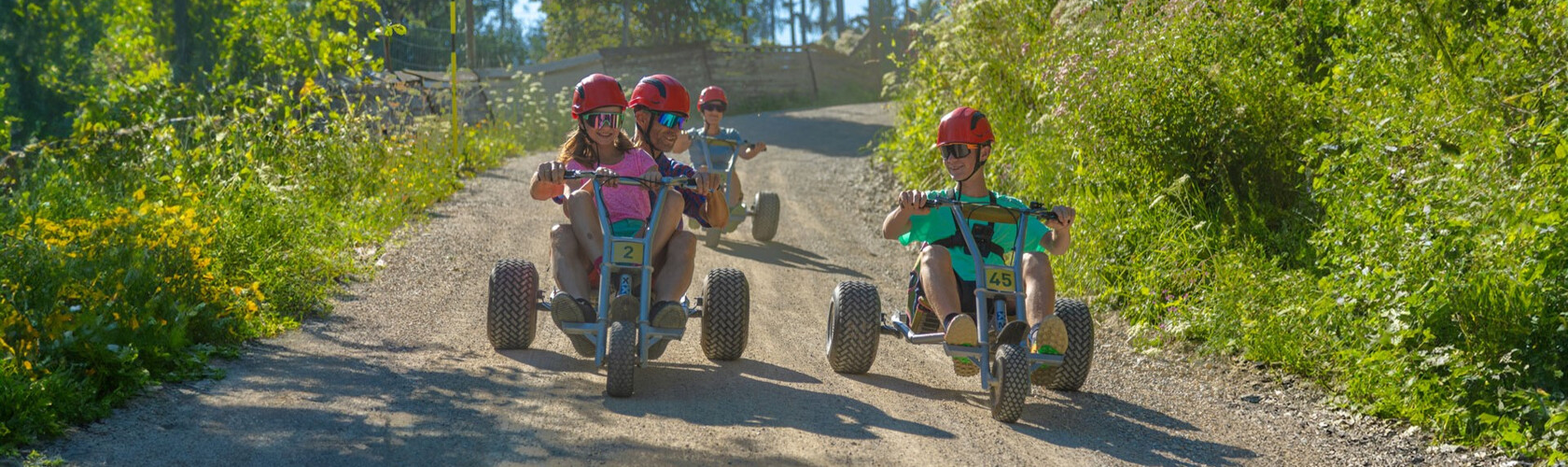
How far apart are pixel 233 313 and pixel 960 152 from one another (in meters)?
3.66

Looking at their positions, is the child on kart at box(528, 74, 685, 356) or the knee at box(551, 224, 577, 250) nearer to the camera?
the child on kart at box(528, 74, 685, 356)

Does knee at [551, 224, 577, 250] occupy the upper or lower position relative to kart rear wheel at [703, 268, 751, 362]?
upper

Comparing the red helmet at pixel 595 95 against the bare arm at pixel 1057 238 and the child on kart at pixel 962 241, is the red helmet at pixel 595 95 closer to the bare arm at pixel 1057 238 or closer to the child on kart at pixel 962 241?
the child on kart at pixel 962 241

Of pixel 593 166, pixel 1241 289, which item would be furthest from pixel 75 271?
pixel 1241 289

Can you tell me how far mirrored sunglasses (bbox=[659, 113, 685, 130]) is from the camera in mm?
6656

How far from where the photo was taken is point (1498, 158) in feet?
18.3

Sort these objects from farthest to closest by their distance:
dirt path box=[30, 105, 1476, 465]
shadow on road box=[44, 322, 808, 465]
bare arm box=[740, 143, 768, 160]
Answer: bare arm box=[740, 143, 768, 160]
dirt path box=[30, 105, 1476, 465]
shadow on road box=[44, 322, 808, 465]

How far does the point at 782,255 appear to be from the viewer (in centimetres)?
1074

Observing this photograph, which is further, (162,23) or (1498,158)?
(162,23)

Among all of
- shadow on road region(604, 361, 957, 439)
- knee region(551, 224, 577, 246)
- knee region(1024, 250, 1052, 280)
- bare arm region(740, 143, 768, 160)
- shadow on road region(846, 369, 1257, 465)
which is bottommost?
shadow on road region(846, 369, 1257, 465)

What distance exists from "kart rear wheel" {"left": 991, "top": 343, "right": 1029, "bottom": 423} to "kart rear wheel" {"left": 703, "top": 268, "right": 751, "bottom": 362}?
138 cm

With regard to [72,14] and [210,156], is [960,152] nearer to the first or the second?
[210,156]

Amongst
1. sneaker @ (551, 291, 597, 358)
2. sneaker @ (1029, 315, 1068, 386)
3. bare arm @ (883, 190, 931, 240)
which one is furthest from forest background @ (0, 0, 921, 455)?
sneaker @ (1029, 315, 1068, 386)

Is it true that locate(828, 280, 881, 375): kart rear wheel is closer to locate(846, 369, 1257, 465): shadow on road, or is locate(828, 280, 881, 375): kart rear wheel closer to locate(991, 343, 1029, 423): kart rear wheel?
locate(846, 369, 1257, 465): shadow on road
